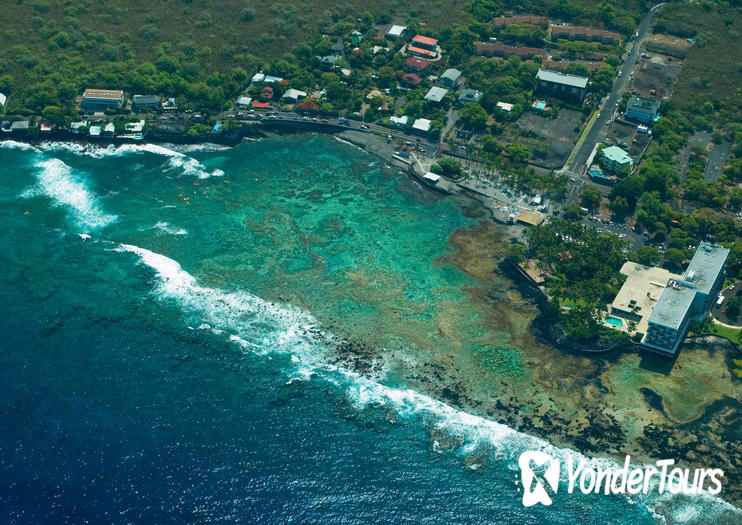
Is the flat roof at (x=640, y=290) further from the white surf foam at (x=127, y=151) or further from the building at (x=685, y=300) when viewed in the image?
the white surf foam at (x=127, y=151)

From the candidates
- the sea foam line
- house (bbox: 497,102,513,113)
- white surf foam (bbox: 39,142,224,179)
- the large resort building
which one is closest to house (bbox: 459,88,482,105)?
house (bbox: 497,102,513,113)

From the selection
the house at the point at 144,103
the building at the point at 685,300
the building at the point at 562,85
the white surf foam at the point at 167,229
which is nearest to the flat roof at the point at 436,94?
the building at the point at 562,85

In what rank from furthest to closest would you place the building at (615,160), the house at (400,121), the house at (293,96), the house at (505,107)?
1. the house at (293,96)
2. the house at (505,107)
3. the house at (400,121)
4. the building at (615,160)

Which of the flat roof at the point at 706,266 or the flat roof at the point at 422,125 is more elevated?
the flat roof at the point at 422,125

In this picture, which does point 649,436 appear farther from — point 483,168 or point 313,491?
point 483,168

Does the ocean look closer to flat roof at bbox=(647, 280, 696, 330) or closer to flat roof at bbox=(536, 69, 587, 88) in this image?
flat roof at bbox=(647, 280, 696, 330)

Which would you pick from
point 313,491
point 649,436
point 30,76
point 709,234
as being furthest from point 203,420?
point 30,76

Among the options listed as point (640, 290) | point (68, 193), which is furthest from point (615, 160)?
point (68, 193)
